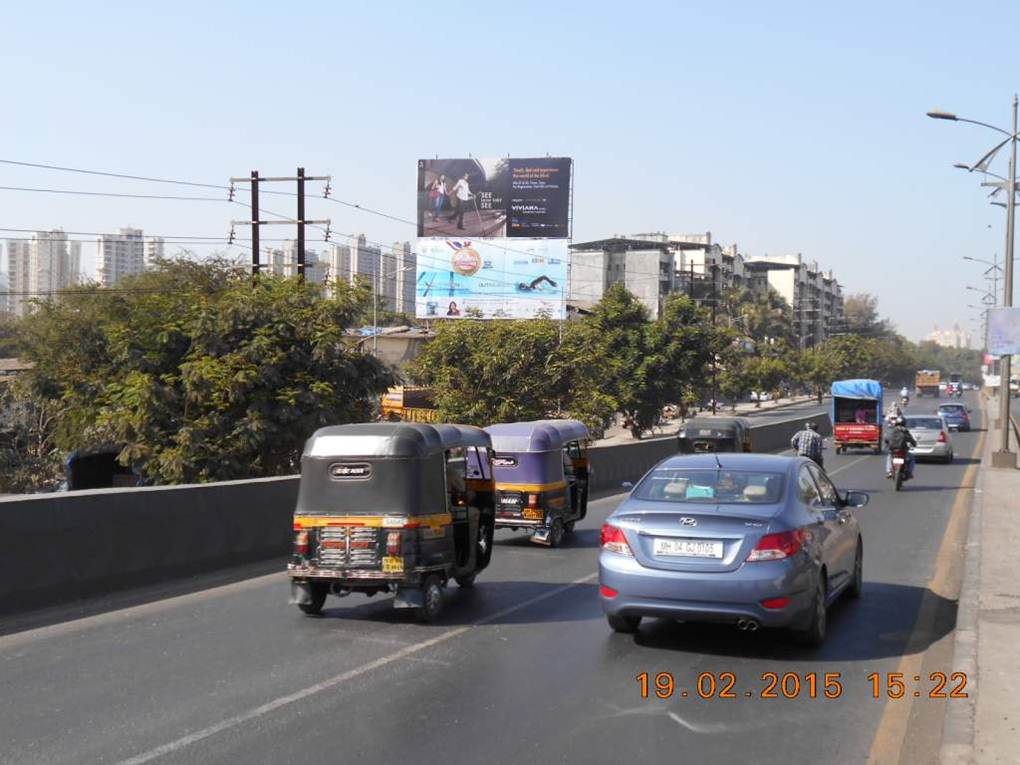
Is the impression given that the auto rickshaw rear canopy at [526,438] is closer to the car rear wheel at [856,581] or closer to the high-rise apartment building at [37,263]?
the car rear wheel at [856,581]

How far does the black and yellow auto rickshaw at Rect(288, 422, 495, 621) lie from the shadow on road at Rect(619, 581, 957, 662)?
204cm

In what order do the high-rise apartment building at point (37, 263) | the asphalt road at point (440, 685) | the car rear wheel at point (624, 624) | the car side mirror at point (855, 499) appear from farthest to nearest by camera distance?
the high-rise apartment building at point (37, 263)
the car side mirror at point (855, 499)
the car rear wheel at point (624, 624)
the asphalt road at point (440, 685)

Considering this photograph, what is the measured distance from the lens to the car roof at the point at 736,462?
9.72 metres

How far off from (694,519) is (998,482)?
21788mm

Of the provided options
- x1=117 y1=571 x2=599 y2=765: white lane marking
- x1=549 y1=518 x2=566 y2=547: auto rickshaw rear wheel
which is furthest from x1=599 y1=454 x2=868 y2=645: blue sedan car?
x1=549 y1=518 x2=566 y2=547: auto rickshaw rear wheel

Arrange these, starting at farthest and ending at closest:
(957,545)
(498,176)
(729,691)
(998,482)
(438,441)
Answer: (498,176), (998,482), (957,545), (438,441), (729,691)

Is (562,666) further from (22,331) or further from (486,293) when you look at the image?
(486,293)

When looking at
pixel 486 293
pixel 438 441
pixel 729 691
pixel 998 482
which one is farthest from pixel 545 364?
pixel 729 691

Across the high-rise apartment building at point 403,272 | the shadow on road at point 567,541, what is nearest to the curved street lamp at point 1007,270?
the shadow on road at point 567,541

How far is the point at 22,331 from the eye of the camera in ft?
149

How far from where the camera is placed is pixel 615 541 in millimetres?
9102

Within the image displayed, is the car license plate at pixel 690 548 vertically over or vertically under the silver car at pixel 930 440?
over

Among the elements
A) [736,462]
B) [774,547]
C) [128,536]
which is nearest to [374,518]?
[128,536]

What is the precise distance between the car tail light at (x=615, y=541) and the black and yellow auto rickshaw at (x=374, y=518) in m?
1.86
